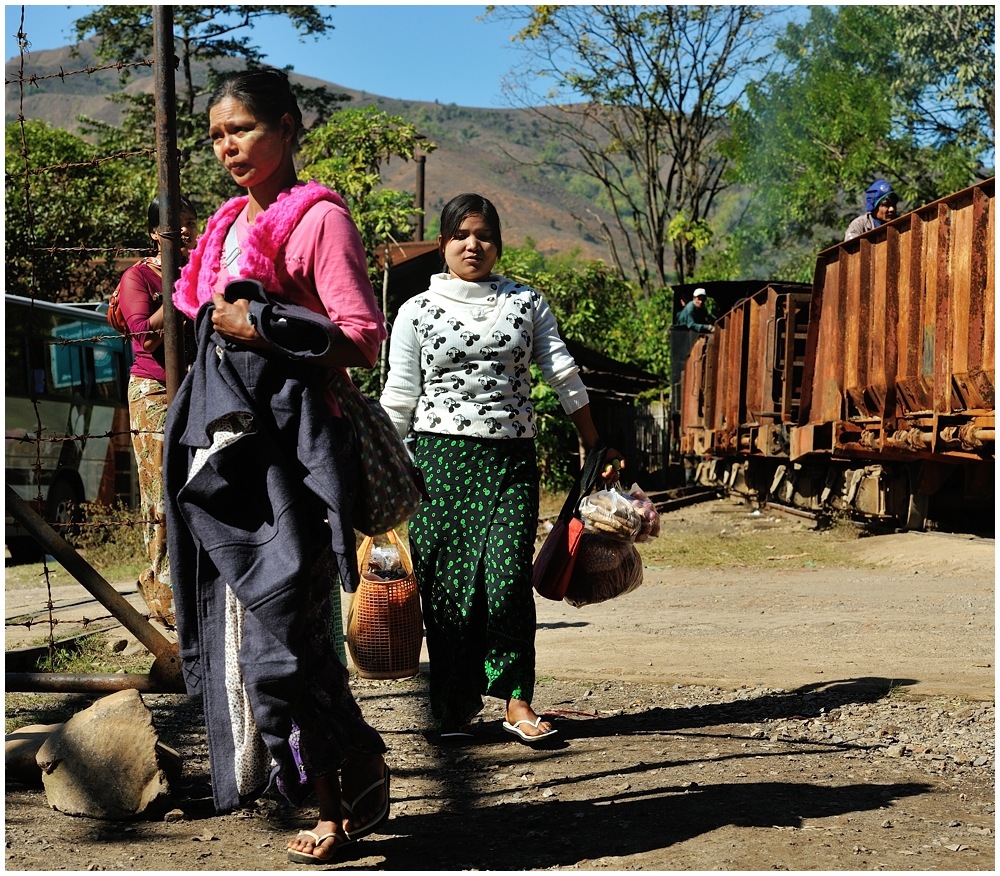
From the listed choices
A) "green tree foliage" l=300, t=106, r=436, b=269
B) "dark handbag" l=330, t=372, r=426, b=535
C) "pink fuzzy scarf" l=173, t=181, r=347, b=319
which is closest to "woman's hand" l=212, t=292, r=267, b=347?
"pink fuzzy scarf" l=173, t=181, r=347, b=319

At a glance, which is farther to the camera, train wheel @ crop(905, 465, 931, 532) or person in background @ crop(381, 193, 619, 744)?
train wheel @ crop(905, 465, 931, 532)

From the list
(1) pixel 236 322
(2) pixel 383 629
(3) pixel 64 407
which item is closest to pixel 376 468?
(1) pixel 236 322

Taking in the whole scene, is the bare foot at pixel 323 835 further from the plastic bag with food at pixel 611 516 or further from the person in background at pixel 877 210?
the person in background at pixel 877 210

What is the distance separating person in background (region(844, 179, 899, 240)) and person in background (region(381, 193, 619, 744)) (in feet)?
26.9

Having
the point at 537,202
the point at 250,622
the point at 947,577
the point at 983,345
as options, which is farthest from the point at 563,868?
the point at 537,202

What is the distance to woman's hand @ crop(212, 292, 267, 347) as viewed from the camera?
10.1ft

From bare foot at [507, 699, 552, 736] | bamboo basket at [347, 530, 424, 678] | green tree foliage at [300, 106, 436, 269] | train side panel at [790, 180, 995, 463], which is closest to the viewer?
bamboo basket at [347, 530, 424, 678]

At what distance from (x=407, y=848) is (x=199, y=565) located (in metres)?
0.96

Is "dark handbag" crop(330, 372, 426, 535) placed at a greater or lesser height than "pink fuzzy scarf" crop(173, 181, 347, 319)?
lesser

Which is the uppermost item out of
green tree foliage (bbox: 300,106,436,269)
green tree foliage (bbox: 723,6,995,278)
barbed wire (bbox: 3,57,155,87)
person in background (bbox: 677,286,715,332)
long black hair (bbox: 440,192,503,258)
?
green tree foliage (bbox: 723,6,995,278)

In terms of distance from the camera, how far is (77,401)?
56.4 feet

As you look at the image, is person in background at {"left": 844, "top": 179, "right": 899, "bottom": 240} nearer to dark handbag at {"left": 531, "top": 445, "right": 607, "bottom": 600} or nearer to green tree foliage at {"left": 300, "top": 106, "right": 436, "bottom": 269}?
green tree foliage at {"left": 300, "top": 106, "right": 436, "bottom": 269}

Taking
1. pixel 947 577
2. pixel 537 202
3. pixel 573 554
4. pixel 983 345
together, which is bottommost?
pixel 947 577

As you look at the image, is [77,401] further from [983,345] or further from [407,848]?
[407,848]
